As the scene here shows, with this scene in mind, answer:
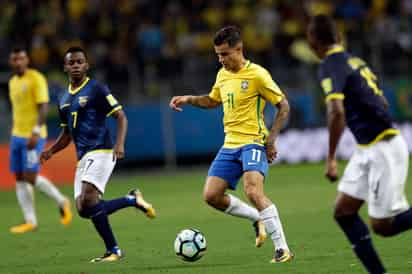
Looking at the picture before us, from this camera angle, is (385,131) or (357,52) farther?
(357,52)

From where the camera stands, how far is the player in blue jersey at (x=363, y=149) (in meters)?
8.13

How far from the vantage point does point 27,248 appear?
41.7 feet

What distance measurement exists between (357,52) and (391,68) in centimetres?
98

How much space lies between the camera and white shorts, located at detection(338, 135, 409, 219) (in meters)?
8.12

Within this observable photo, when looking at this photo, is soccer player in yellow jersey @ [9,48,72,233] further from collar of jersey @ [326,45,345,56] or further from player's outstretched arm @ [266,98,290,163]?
collar of jersey @ [326,45,345,56]

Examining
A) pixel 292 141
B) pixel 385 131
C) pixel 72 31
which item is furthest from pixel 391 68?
pixel 385 131

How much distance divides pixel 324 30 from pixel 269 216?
2554 millimetres

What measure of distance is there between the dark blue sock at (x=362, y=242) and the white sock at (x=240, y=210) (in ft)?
8.45

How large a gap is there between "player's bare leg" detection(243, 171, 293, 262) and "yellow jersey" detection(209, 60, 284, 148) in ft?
1.52

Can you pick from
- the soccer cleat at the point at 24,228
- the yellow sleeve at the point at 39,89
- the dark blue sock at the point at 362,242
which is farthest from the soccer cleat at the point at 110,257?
the yellow sleeve at the point at 39,89

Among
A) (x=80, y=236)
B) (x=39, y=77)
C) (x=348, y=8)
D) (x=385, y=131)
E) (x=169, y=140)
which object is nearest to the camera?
(x=385, y=131)

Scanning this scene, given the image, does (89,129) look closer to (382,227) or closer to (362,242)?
(362,242)

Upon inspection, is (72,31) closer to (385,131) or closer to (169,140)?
(169,140)

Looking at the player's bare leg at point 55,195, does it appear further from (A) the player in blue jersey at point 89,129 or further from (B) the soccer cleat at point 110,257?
(B) the soccer cleat at point 110,257
